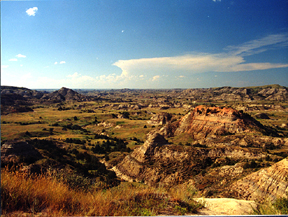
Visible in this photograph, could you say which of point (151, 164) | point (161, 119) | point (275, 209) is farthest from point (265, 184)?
point (161, 119)

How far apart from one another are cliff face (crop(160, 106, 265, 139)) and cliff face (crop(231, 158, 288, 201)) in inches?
1145

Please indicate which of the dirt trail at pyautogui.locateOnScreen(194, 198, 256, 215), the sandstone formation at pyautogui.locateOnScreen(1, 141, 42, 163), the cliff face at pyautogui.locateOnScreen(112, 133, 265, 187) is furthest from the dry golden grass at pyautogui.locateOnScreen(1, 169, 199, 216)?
the sandstone formation at pyautogui.locateOnScreen(1, 141, 42, 163)

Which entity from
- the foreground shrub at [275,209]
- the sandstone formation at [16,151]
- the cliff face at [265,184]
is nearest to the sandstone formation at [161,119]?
the sandstone formation at [16,151]

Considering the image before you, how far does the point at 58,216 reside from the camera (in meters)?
3.94

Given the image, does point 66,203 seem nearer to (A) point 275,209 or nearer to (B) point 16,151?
(A) point 275,209

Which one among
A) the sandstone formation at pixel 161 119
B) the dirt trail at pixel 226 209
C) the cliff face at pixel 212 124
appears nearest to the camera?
the dirt trail at pixel 226 209

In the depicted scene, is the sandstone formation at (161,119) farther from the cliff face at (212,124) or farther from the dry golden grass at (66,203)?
the dry golden grass at (66,203)

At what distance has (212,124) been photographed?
4522 centimetres

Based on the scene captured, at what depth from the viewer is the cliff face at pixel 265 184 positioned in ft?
40.4

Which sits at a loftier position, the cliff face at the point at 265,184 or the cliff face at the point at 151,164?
the cliff face at the point at 265,184

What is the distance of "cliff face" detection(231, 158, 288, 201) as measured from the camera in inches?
485

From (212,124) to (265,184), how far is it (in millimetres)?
33460

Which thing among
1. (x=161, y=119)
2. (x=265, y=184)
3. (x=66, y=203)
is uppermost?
(x=66, y=203)

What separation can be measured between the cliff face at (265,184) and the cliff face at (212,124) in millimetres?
29095
